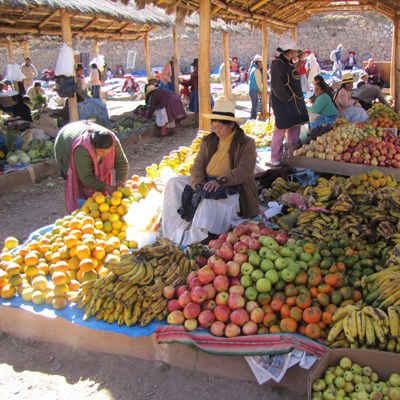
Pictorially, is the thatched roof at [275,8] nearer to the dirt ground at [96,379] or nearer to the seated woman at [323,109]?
the seated woman at [323,109]

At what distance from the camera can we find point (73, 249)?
379cm

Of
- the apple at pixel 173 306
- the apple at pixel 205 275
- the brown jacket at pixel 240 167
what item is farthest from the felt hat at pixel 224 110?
the apple at pixel 173 306

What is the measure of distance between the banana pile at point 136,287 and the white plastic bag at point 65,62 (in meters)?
6.13

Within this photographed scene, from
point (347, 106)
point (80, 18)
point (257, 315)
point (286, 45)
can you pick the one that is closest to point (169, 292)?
point (257, 315)

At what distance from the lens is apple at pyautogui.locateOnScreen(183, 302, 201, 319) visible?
2.97 m

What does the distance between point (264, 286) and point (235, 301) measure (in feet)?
0.73

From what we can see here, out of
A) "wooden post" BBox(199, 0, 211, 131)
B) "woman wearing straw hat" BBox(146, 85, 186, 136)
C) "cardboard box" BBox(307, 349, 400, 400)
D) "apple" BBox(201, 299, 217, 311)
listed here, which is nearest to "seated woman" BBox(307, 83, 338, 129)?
"wooden post" BBox(199, 0, 211, 131)

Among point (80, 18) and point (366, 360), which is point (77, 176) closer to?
point (366, 360)

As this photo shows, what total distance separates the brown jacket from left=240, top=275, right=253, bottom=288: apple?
1276 millimetres

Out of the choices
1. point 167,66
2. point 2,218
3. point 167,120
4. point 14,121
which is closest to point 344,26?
point 167,66

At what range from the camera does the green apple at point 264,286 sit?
297 centimetres

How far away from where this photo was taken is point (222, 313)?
9.62 ft

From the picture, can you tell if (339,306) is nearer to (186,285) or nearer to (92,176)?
(186,285)

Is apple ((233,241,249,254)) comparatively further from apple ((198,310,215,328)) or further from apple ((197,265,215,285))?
apple ((198,310,215,328))
